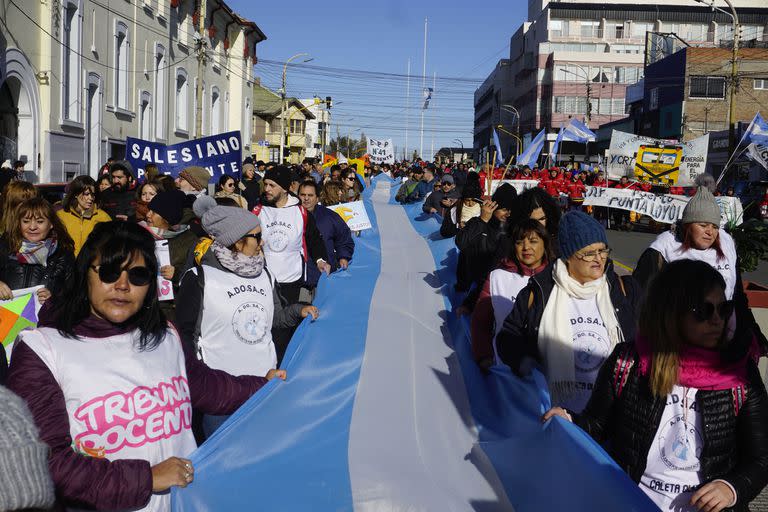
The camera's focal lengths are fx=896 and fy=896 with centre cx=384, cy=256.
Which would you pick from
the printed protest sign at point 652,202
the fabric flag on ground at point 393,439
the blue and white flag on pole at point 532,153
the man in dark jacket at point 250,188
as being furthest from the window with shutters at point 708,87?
the fabric flag on ground at point 393,439

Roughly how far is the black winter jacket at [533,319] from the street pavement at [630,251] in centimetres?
1234

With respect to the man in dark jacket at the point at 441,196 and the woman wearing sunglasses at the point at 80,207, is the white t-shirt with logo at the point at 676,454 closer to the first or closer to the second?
the woman wearing sunglasses at the point at 80,207

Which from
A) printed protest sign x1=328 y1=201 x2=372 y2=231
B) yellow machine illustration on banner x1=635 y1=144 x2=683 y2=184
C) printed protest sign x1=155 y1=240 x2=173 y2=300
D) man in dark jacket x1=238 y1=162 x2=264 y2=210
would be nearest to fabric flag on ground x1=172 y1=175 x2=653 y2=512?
printed protest sign x1=155 y1=240 x2=173 y2=300

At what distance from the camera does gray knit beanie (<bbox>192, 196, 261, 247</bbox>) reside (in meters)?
4.98

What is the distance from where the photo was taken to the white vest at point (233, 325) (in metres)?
4.78

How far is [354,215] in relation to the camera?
10930 millimetres

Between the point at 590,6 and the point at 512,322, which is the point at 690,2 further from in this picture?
the point at 512,322

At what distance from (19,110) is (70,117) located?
2.96 metres

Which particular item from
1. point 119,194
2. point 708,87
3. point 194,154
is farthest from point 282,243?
point 708,87

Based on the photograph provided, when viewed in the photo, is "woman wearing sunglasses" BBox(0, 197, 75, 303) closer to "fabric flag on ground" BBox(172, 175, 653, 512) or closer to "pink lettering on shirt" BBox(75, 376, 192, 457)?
"fabric flag on ground" BBox(172, 175, 653, 512)

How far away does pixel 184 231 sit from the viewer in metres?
7.95

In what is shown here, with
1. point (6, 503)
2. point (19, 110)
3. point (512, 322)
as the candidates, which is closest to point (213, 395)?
point (512, 322)

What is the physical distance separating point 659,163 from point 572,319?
20.5 meters

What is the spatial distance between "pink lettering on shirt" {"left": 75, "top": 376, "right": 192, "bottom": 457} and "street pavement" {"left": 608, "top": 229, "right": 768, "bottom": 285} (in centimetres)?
1444
